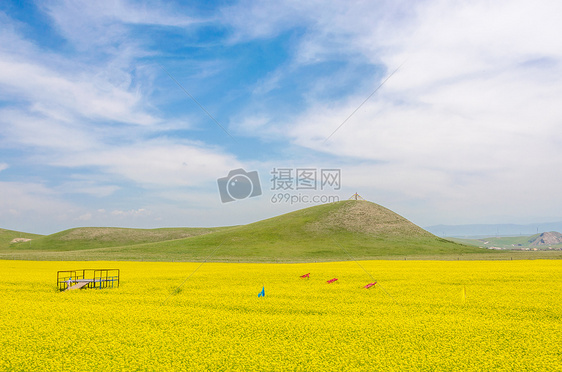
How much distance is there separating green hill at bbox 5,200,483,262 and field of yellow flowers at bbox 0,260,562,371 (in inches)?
2000

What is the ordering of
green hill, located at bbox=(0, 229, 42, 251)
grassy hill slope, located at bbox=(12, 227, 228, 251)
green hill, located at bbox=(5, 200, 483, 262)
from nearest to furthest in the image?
green hill, located at bbox=(5, 200, 483, 262) → grassy hill slope, located at bbox=(12, 227, 228, 251) → green hill, located at bbox=(0, 229, 42, 251)

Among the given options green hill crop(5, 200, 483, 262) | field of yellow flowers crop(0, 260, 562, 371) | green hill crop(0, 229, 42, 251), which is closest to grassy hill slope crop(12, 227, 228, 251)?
green hill crop(5, 200, 483, 262)

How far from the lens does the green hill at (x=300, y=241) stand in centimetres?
8644

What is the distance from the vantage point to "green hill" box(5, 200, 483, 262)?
86.4 metres

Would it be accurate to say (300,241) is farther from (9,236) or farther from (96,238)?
(9,236)

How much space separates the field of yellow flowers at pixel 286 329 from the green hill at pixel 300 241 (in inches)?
2000

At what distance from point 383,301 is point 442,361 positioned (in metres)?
9.94

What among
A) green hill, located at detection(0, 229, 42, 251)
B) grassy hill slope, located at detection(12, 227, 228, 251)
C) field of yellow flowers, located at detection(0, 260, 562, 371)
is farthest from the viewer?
green hill, located at detection(0, 229, 42, 251)

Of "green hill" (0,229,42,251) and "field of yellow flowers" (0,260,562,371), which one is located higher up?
"green hill" (0,229,42,251)

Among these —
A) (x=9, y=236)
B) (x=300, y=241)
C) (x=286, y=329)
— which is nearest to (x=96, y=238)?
(x=9, y=236)

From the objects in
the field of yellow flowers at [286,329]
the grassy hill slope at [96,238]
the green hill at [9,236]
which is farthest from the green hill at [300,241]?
the field of yellow flowers at [286,329]

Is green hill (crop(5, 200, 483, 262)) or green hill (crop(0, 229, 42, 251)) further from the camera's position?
green hill (crop(0, 229, 42, 251))

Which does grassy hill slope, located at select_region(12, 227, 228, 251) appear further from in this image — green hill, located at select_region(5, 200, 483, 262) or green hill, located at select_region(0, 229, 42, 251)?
green hill, located at select_region(0, 229, 42, 251)

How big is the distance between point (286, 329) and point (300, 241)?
301ft
